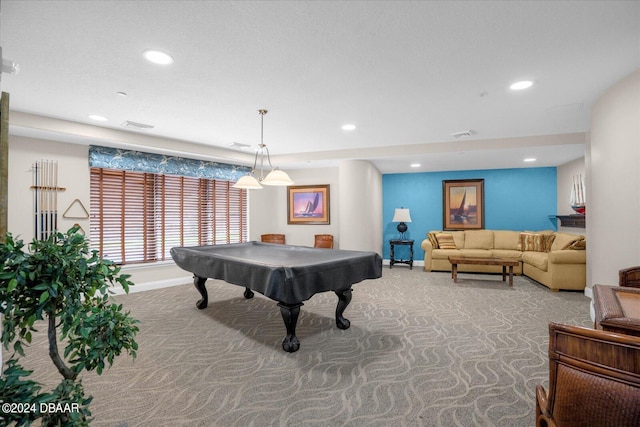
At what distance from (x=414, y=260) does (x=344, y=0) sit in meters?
6.49

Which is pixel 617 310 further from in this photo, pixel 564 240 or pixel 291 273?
pixel 564 240

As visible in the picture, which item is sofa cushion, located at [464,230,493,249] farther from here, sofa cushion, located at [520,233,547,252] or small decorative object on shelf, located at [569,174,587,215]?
small decorative object on shelf, located at [569,174,587,215]

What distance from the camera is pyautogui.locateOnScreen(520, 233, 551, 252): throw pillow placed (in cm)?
576

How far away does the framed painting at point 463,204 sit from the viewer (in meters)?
6.99

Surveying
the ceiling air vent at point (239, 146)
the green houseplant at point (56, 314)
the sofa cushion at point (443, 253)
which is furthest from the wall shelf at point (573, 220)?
the green houseplant at point (56, 314)

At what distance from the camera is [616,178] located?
111 inches

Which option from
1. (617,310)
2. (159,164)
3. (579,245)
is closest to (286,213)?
(159,164)

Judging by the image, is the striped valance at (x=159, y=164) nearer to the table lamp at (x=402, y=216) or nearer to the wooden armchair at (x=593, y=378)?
the table lamp at (x=402, y=216)

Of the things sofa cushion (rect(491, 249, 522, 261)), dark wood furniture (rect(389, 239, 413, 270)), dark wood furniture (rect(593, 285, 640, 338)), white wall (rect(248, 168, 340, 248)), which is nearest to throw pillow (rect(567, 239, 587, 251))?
sofa cushion (rect(491, 249, 522, 261))

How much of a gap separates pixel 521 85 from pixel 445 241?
4.18 m

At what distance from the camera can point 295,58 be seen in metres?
2.37

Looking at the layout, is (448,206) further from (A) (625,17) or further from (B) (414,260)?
(A) (625,17)

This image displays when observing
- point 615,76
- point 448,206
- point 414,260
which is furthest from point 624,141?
point 414,260

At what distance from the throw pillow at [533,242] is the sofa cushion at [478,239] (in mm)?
581
